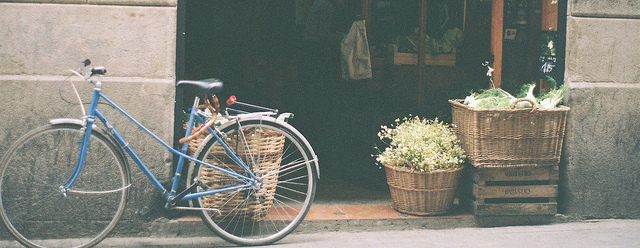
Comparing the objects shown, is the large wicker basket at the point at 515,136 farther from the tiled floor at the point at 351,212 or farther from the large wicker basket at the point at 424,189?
the tiled floor at the point at 351,212

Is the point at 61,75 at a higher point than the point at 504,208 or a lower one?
higher

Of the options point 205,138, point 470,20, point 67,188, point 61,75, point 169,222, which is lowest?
point 169,222

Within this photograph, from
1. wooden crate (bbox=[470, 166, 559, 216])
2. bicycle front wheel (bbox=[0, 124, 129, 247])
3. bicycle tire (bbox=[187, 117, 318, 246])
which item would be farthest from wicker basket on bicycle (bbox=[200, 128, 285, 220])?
wooden crate (bbox=[470, 166, 559, 216])

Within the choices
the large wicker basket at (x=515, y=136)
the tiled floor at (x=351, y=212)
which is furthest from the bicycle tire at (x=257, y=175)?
the large wicker basket at (x=515, y=136)

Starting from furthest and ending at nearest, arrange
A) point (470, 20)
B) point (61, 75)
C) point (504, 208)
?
point (470, 20) → point (504, 208) → point (61, 75)

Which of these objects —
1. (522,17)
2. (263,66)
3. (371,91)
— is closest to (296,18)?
(263,66)

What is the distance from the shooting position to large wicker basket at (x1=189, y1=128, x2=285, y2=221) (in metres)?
4.48

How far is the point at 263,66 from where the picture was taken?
951 cm

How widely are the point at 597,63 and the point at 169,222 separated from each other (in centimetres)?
367

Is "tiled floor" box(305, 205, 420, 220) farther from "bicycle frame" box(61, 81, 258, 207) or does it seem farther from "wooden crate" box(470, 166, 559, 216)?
"bicycle frame" box(61, 81, 258, 207)

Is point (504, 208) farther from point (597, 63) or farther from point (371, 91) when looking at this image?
point (371, 91)

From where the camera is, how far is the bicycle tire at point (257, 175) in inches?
173

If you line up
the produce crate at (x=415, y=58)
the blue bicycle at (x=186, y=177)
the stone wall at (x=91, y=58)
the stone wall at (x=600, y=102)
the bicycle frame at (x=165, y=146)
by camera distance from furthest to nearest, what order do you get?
1. the produce crate at (x=415, y=58)
2. the stone wall at (x=600, y=102)
3. the stone wall at (x=91, y=58)
4. the blue bicycle at (x=186, y=177)
5. the bicycle frame at (x=165, y=146)

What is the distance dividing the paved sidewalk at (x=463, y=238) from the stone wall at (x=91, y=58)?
0.67 m
